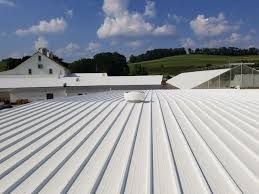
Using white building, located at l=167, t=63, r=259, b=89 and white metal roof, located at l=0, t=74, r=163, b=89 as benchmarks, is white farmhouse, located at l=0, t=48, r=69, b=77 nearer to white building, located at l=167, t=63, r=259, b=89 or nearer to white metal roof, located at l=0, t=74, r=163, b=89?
white metal roof, located at l=0, t=74, r=163, b=89

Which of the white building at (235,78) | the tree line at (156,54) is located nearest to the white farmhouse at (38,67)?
the white building at (235,78)

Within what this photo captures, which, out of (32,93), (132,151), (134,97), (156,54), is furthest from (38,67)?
(156,54)

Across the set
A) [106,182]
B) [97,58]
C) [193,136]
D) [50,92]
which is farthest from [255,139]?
[97,58]

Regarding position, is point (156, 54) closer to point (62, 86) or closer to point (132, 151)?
point (62, 86)

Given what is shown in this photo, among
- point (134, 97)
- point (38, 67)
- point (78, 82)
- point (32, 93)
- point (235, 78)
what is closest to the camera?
point (134, 97)

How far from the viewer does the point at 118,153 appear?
6.65m

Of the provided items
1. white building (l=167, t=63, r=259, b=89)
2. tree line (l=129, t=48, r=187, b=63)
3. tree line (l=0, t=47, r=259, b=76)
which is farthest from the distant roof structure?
tree line (l=129, t=48, r=187, b=63)

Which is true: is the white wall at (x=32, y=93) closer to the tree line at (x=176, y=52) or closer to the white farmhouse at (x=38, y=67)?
the white farmhouse at (x=38, y=67)

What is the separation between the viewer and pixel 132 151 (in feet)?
22.2

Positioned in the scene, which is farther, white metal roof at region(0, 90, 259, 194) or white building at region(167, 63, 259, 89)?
white building at region(167, 63, 259, 89)

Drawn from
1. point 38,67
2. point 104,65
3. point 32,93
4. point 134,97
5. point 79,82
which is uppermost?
point 104,65

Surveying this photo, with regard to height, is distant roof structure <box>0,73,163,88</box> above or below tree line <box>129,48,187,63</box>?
below

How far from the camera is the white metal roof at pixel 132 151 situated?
5.15m

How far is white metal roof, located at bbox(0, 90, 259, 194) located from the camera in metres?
5.15
